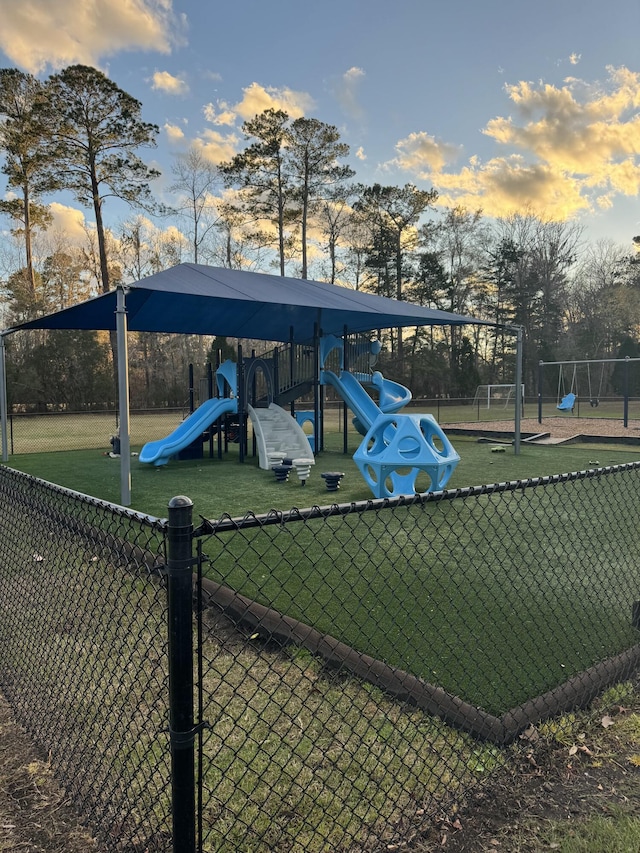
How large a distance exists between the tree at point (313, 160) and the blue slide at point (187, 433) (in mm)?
19127

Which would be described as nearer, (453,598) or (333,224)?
(453,598)

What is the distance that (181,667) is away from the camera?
1.29m

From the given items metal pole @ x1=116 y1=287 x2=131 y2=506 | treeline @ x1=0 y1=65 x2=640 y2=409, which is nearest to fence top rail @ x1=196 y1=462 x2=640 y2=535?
metal pole @ x1=116 y1=287 x2=131 y2=506

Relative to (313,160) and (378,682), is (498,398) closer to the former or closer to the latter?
(313,160)

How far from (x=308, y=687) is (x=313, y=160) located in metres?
28.7

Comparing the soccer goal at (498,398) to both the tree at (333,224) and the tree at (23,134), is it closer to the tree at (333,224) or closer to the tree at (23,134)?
the tree at (333,224)

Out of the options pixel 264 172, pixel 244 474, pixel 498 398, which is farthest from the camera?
pixel 498 398

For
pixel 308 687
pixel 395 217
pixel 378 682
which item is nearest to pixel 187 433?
pixel 308 687

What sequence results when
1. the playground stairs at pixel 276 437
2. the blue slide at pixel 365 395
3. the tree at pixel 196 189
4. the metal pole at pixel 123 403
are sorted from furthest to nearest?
the tree at pixel 196 189
the blue slide at pixel 365 395
the playground stairs at pixel 276 437
the metal pole at pixel 123 403

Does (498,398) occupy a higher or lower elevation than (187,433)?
higher

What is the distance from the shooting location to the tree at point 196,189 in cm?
2892

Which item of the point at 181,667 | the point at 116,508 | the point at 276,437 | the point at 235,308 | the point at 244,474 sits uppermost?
the point at 235,308

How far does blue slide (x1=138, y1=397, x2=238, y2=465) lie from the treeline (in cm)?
1135

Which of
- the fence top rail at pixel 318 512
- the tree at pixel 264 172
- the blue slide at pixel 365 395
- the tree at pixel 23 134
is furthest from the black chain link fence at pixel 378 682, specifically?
the tree at pixel 264 172
